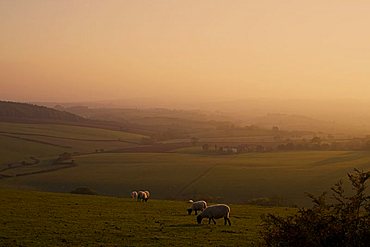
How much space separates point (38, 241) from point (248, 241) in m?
9.90

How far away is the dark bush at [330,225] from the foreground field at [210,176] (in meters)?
43.5

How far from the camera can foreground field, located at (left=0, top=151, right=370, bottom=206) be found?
68188 mm

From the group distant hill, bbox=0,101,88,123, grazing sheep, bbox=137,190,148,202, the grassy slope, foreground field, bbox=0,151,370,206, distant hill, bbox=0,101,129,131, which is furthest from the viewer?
distant hill, bbox=0,101,88,123

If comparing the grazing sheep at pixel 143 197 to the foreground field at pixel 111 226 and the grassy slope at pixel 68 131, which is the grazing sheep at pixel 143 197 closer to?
the foreground field at pixel 111 226

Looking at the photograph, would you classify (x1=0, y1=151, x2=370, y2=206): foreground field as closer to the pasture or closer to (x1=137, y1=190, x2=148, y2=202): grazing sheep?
the pasture

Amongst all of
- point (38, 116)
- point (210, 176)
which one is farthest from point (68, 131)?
point (210, 176)

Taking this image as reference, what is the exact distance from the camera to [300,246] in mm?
9500

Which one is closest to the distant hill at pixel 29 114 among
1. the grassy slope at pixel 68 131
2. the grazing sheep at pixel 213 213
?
the grassy slope at pixel 68 131

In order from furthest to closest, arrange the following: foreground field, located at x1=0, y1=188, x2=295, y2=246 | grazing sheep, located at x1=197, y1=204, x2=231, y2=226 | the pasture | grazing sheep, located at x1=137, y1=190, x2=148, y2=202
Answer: the pasture < grazing sheep, located at x1=137, y1=190, x2=148, y2=202 < grazing sheep, located at x1=197, y1=204, x2=231, y2=226 < foreground field, located at x1=0, y1=188, x2=295, y2=246

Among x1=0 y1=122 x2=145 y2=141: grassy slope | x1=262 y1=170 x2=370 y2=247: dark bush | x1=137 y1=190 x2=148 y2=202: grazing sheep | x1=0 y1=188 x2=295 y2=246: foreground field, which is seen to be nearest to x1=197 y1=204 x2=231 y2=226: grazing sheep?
x1=0 y1=188 x2=295 y2=246: foreground field

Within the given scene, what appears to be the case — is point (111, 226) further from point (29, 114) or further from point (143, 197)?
point (29, 114)

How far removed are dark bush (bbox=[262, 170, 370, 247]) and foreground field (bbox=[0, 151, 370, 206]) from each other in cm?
4349

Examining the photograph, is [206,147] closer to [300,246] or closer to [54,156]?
[54,156]

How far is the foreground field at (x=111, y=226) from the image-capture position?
21.1 metres
